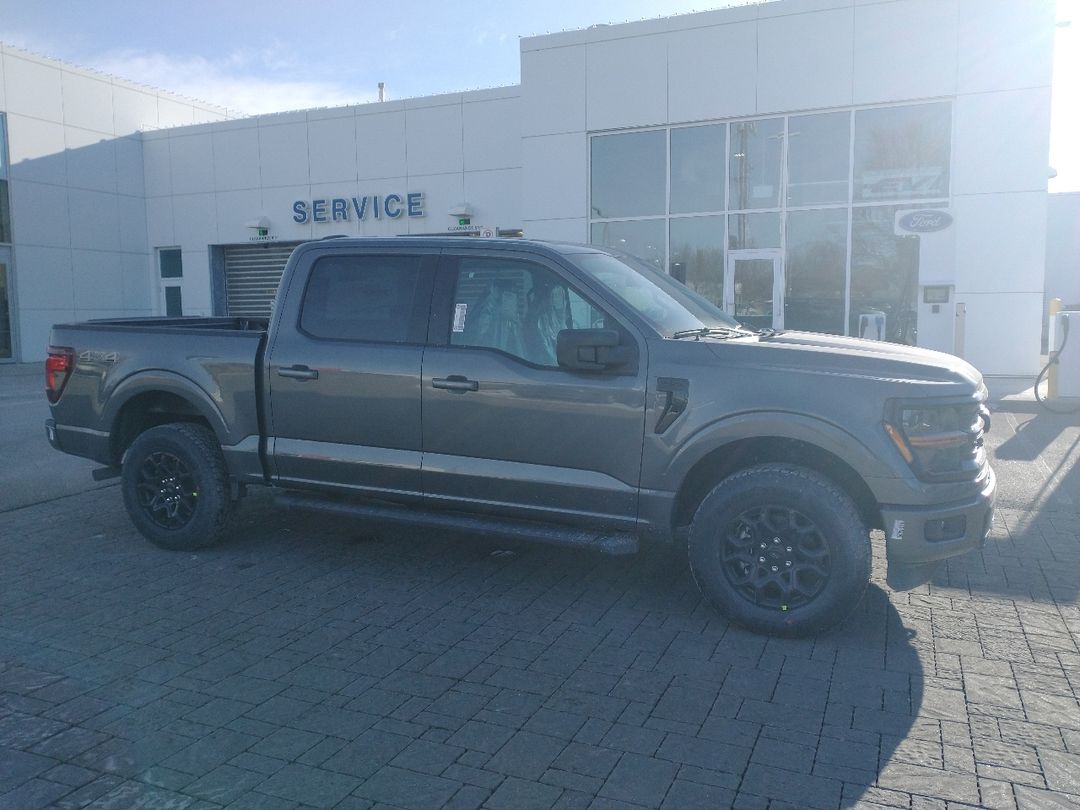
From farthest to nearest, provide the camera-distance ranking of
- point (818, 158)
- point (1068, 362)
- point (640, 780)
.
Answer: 1. point (818, 158)
2. point (1068, 362)
3. point (640, 780)

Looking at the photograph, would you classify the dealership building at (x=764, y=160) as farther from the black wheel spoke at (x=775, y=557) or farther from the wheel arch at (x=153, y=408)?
the wheel arch at (x=153, y=408)

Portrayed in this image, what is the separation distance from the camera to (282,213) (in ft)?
80.5

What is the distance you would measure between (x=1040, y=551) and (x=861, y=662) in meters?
2.51

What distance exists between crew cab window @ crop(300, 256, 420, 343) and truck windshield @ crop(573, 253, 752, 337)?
1.12 metres

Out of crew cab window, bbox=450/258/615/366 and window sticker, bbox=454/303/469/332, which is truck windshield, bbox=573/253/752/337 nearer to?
crew cab window, bbox=450/258/615/366

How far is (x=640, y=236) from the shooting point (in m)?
18.6

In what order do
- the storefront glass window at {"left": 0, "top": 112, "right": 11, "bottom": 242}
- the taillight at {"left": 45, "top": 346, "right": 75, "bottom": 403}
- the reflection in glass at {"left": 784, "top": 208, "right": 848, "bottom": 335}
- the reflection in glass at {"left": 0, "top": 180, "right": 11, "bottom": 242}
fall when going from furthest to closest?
the reflection in glass at {"left": 0, "top": 180, "right": 11, "bottom": 242}
the storefront glass window at {"left": 0, "top": 112, "right": 11, "bottom": 242}
the reflection in glass at {"left": 784, "top": 208, "right": 848, "bottom": 335}
the taillight at {"left": 45, "top": 346, "right": 75, "bottom": 403}

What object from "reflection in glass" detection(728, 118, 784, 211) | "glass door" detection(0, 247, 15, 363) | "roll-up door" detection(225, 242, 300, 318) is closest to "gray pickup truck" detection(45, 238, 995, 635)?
"reflection in glass" detection(728, 118, 784, 211)

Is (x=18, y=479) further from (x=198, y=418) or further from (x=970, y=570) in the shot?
(x=970, y=570)

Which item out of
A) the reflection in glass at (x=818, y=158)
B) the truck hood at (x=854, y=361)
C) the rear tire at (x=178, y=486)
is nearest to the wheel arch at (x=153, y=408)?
the rear tire at (x=178, y=486)

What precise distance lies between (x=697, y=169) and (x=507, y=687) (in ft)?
50.2

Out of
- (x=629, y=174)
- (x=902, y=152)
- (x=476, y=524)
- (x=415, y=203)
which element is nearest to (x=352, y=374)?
(x=476, y=524)

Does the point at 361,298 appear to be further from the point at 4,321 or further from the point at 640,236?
the point at 4,321

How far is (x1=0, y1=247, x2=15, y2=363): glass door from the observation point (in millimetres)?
23703
